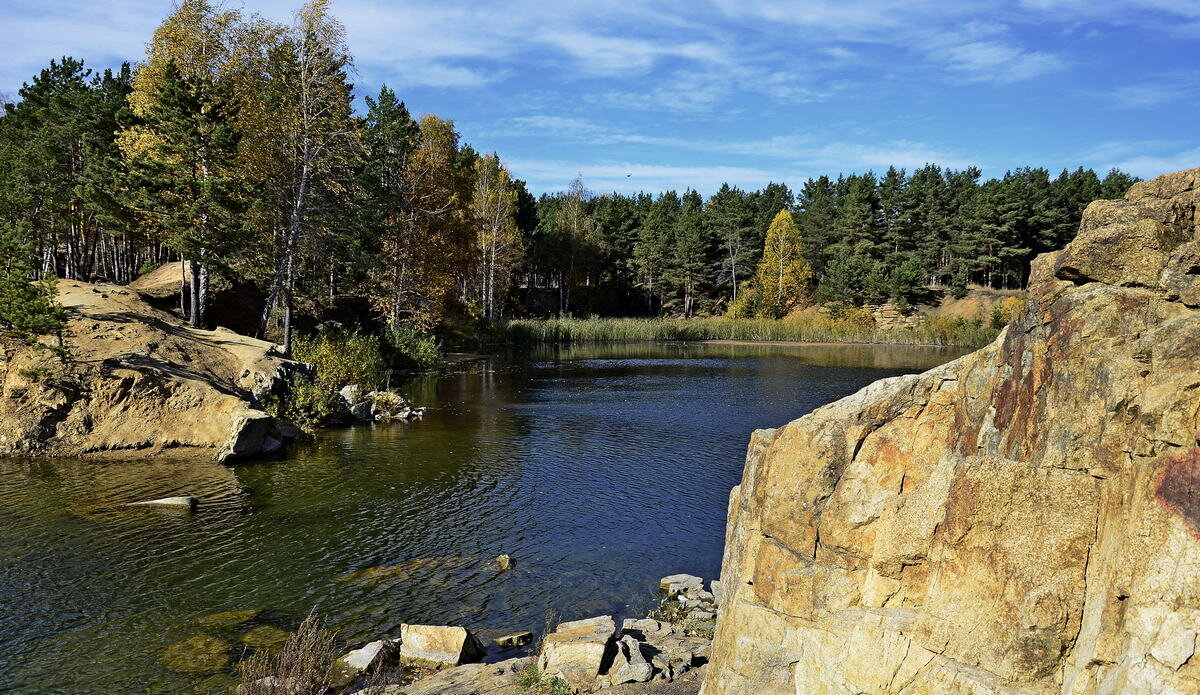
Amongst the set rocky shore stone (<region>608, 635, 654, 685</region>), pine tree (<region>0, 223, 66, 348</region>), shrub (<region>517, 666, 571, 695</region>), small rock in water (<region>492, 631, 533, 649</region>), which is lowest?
small rock in water (<region>492, 631, 533, 649</region>)

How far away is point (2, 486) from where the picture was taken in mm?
19172

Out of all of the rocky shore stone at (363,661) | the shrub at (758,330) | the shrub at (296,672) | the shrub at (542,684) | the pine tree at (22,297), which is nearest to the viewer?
the shrub at (296,672)

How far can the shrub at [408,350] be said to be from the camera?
4612cm

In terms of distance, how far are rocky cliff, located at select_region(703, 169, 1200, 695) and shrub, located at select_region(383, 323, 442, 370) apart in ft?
134

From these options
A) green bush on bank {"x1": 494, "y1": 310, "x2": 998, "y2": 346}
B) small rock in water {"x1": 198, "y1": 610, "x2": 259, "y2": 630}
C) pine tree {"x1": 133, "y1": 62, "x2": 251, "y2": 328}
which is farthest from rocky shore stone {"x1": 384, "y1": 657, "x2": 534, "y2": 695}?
green bush on bank {"x1": 494, "y1": 310, "x2": 998, "y2": 346}

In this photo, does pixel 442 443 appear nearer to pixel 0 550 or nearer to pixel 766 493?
pixel 0 550

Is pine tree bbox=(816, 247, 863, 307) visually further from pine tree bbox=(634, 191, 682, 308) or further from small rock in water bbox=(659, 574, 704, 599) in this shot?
small rock in water bbox=(659, 574, 704, 599)

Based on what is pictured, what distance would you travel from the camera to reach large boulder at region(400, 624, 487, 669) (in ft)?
35.6

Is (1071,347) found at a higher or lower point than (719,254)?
lower

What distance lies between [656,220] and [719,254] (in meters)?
11.7

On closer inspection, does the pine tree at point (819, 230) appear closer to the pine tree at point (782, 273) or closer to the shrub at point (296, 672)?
the pine tree at point (782, 273)

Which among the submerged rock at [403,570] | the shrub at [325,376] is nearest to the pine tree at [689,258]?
the shrub at [325,376]

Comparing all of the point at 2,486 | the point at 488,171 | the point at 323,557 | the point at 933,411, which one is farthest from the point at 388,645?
the point at 488,171

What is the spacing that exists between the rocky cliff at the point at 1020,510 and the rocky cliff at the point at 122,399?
2026cm
